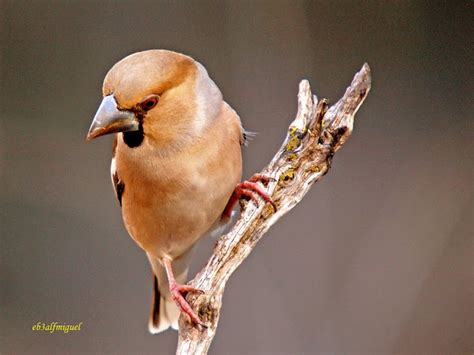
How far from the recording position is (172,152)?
5.08ft

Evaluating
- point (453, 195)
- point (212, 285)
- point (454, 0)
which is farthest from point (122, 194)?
point (454, 0)

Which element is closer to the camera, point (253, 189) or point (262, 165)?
point (253, 189)

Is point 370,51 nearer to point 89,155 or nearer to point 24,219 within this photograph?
point 89,155

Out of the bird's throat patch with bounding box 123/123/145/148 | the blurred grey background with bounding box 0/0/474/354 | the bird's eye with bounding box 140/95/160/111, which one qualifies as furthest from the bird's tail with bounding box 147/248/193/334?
the bird's eye with bounding box 140/95/160/111

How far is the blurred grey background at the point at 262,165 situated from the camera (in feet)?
7.63

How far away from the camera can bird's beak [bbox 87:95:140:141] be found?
136 centimetres

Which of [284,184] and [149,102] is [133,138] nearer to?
[149,102]

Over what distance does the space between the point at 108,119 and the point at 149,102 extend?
0.10 meters

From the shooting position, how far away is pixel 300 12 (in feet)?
8.23

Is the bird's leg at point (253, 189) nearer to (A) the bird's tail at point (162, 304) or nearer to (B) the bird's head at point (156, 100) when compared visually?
(B) the bird's head at point (156, 100)

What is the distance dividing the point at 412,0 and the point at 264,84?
62 centimetres

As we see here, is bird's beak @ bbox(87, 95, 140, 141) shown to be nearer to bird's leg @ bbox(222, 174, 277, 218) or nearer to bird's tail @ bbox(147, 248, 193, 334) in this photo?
bird's leg @ bbox(222, 174, 277, 218)

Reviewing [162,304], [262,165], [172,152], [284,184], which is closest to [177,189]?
[172,152]

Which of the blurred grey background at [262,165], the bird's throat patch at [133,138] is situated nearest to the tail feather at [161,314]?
the blurred grey background at [262,165]
